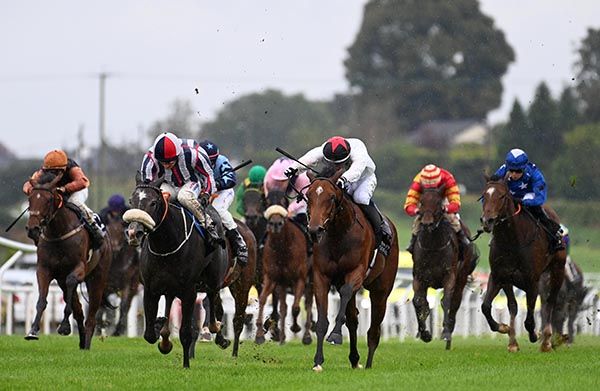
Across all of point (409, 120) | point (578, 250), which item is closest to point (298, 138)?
point (409, 120)

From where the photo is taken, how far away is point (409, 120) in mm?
68188

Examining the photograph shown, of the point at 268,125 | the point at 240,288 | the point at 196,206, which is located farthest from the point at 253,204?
the point at 268,125

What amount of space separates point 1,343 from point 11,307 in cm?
448

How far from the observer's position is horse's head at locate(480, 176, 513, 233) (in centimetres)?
1550

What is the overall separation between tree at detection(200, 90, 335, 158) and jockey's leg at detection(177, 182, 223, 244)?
3924cm

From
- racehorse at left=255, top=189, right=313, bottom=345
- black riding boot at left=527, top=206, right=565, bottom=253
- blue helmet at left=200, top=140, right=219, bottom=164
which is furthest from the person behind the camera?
racehorse at left=255, top=189, right=313, bottom=345

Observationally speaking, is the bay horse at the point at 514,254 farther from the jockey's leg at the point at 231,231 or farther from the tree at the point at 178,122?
the tree at the point at 178,122

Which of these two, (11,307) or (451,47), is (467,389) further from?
(451,47)

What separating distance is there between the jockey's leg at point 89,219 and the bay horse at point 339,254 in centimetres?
367

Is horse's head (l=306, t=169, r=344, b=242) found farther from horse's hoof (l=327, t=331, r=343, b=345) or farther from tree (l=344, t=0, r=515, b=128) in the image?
tree (l=344, t=0, r=515, b=128)

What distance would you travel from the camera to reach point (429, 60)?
65.6 m

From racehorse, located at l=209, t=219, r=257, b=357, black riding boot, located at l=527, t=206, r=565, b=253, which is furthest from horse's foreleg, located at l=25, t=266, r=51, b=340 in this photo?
black riding boot, located at l=527, t=206, r=565, b=253

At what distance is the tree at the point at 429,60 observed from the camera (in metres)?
63.5

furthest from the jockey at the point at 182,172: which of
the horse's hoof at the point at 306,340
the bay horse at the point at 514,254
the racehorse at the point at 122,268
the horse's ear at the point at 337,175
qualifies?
the racehorse at the point at 122,268
